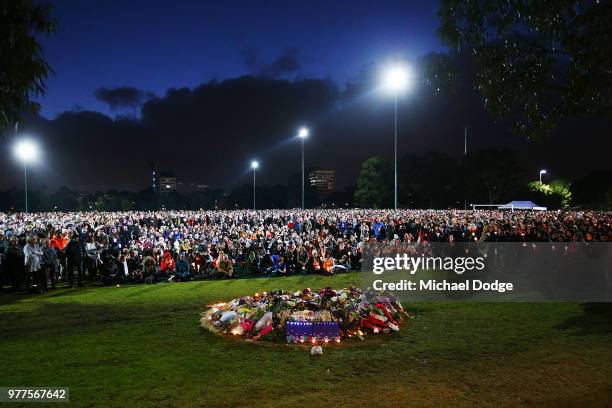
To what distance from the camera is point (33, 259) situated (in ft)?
52.0

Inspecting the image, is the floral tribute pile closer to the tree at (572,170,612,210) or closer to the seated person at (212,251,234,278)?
the seated person at (212,251,234,278)

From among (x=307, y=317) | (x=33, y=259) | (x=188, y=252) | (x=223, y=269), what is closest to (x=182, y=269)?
(x=188, y=252)

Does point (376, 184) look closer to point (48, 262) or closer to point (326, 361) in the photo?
point (48, 262)

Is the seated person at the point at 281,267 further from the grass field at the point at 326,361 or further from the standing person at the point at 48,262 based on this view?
→ the standing person at the point at 48,262

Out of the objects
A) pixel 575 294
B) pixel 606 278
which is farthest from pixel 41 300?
pixel 606 278

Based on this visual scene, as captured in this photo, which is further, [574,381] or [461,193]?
[461,193]

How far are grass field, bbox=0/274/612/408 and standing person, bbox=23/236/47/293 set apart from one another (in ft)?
10.5

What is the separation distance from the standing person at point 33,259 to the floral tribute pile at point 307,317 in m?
7.97

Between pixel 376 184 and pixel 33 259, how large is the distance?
76354 millimetres

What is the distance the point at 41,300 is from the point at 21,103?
36.4 ft

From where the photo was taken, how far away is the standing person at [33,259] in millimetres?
15695

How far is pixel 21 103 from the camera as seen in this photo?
5.79m

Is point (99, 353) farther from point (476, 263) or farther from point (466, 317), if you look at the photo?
point (476, 263)

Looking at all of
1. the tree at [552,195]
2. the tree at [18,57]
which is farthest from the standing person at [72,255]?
the tree at [552,195]
